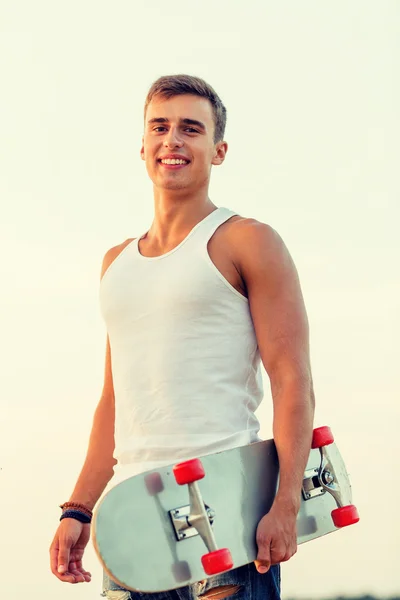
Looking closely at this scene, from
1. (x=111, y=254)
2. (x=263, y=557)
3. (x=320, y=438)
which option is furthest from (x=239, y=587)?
(x=111, y=254)

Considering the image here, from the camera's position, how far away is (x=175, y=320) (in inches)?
112

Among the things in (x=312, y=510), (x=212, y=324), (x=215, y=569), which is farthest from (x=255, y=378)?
(x=215, y=569)

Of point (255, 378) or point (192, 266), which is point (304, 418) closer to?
point (255, 378)

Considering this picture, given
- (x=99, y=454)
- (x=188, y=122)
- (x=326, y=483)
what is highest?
(x=188, y=122)

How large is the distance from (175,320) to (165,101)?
82 cm

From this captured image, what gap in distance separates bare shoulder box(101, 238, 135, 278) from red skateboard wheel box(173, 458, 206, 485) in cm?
95

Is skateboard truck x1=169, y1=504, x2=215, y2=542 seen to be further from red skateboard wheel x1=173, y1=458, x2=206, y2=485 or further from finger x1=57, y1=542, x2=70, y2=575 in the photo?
finger x1=57, y1=542, x2=70, y2=575

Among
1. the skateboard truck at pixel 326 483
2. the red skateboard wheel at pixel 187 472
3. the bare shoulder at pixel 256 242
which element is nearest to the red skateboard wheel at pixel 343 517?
the skateboard truck at pixel 326 483

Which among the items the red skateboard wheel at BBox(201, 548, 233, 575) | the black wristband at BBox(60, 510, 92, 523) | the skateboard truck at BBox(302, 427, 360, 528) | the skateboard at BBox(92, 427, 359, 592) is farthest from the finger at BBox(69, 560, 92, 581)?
the skateboard truck at BBox(302, 427, 360, 528)

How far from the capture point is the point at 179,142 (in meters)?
3.15

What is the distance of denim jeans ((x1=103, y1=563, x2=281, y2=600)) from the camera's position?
2660mm

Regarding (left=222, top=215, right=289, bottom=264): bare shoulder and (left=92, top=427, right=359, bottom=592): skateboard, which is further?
(left=222, top=215, right=289, bottom=264): bare shoulder

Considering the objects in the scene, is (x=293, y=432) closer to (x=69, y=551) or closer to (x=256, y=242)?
(x=256, y=242)

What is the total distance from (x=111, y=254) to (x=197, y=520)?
3.56 feet
